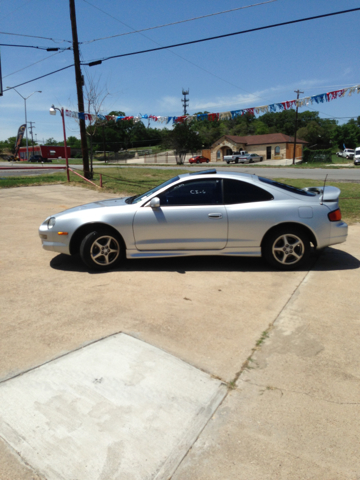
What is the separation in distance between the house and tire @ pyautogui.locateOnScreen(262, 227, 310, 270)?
2545 inches

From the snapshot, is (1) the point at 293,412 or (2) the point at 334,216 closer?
(1) the point at 293,412

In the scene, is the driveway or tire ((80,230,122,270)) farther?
tire ((80,230,122,270))

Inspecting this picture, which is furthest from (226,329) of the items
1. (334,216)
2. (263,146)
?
(263,146)

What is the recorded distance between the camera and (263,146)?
72312 mm

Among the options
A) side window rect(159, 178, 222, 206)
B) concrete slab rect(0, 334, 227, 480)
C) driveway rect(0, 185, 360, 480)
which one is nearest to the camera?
concrete slab rect(0, 334, 227, 480)

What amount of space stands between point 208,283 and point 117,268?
1.42m

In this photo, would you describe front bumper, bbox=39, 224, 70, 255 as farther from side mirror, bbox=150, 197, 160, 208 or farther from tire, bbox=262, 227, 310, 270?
tire, bbox=262, 227, 310, 270

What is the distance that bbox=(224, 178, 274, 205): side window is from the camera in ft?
18.8

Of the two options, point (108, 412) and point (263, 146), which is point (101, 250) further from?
point (263, 146)

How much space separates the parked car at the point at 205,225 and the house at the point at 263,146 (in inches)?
2542

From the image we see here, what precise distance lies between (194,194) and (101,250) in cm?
154

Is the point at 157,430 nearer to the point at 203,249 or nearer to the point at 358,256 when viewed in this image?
the point at 203,249

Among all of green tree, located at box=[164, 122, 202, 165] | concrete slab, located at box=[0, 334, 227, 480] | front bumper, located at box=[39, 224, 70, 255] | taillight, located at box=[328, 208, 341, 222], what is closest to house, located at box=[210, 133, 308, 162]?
green tree, located at box=[164, 122, 202, 165]

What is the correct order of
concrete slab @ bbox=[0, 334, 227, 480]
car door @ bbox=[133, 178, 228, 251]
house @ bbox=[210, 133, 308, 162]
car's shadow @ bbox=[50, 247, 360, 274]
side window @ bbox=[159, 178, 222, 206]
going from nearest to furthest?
concrete slab @ bbox=[0, 334, 227, 480]
car door @ bbox=[133, 178, 228, 251]
side window @ bbox=[159, 178, 222, 206]
car's shadow @ bbox=[50, 247, 360, 274]
house @ bbox=[210, 133, 308, 162]
